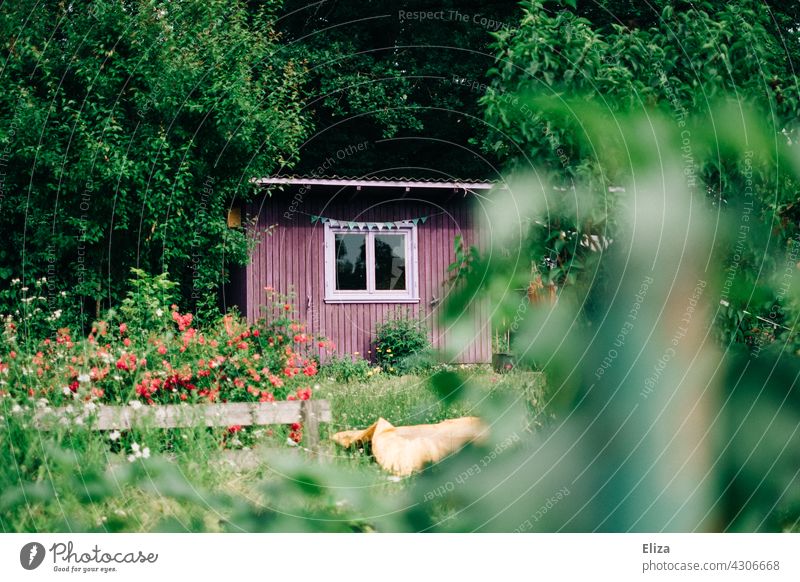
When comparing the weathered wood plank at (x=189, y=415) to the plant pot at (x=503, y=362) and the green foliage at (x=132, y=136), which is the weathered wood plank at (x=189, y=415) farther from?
the plant pot at (x=503, y=362)

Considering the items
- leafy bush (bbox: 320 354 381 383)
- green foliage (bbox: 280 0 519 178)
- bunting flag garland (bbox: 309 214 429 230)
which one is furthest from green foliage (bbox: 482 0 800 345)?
bunting flag garland (bbox: 309 214 429 230)

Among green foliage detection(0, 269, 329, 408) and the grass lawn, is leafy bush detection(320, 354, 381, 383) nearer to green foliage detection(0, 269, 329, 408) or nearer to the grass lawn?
green foliage detection(0, 269, 329, 408)

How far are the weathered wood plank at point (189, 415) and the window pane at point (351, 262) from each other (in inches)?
215

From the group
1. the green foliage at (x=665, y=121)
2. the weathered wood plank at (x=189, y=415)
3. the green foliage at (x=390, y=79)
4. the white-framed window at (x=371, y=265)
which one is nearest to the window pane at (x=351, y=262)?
the white-framed window at (x=371, y=265)

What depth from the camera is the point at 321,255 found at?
898 cm

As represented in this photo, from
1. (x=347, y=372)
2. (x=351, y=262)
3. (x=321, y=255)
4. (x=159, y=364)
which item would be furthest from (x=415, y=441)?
(x=321, y=255)

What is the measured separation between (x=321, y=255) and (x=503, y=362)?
26.1ft

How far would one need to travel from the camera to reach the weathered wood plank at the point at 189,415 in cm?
254

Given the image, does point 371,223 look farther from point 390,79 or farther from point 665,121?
point 665,121

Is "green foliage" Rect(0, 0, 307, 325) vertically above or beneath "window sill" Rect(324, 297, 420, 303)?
above

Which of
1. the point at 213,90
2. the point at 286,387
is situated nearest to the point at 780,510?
the point at 286,387

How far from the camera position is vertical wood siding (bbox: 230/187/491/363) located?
28.0 ft

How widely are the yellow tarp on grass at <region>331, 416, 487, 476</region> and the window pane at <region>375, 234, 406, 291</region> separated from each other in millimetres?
5656

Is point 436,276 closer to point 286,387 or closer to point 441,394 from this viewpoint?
point 286,387
